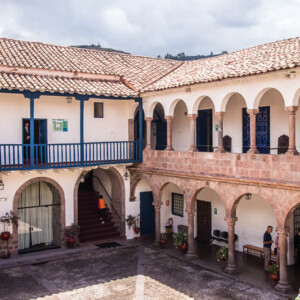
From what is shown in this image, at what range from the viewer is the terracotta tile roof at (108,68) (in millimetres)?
15406

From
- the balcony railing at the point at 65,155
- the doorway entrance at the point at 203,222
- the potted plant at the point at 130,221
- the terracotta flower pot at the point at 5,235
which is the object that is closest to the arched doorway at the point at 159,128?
the balcony railing at the point at 65,155

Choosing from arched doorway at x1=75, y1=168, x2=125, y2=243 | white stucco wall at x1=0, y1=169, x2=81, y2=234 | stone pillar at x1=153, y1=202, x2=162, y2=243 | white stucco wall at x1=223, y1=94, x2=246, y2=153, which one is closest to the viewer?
white stucco wall at x1=0, y1=169, x2=81, y2=234

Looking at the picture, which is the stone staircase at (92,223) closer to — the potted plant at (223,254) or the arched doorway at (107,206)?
the arched doorway at (107,206)

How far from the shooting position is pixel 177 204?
66.7ft

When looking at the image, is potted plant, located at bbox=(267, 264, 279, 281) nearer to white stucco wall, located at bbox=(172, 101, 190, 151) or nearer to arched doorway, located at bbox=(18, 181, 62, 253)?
white stucco wall, located at bbox=(172, 101, 190, 151)

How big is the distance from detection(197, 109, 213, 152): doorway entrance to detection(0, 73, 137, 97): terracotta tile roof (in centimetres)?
317

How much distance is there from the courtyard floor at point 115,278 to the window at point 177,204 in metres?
2.88

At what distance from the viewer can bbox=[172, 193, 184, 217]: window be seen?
65.9ft

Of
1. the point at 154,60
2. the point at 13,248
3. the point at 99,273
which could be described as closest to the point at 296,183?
the point at 99,273

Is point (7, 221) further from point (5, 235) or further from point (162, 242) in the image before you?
point (162, 242)

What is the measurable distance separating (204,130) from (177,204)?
3829mm

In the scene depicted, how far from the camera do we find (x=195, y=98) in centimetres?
1612

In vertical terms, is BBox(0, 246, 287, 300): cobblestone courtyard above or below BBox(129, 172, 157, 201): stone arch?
below

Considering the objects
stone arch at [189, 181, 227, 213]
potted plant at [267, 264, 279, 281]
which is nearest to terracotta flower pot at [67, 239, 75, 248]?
stone arch at [189, 181, 227, 213]
